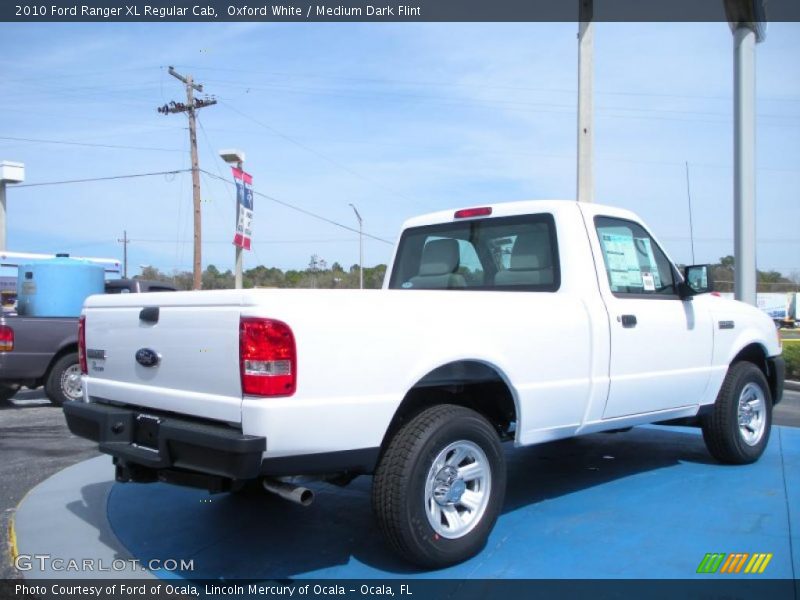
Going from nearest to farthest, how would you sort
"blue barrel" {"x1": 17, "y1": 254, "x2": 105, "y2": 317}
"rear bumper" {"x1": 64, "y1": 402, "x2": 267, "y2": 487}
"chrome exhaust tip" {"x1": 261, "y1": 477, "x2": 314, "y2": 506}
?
"rear bumper" {"x1": 64, "y1": 402, "x2": 267, "y2": 487} → "chrome exhaust tip" {"x1": 261, "y1": 477, "x2": 314, "y2": 506} → "blue barrel" {"x1": 17, "y1": 254, "x2": 105, "y2": 317}

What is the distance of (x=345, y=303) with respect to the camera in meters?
3.43

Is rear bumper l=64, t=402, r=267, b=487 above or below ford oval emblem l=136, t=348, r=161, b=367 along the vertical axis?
below

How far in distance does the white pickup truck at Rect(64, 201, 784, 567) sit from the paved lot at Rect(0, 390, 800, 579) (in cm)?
135

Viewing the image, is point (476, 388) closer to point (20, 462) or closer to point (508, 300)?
point (508, 300)

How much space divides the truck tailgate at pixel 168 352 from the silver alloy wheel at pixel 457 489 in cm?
110

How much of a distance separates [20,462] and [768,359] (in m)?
6.57

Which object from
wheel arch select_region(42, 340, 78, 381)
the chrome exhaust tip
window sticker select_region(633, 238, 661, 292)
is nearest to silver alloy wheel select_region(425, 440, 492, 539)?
the chrome exhaust tip

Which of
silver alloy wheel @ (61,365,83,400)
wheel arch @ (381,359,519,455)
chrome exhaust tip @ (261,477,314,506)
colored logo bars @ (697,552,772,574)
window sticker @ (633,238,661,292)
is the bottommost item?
colored logo bars @ (697,552,772,574)

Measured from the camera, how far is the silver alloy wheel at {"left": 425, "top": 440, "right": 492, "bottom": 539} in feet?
12.3

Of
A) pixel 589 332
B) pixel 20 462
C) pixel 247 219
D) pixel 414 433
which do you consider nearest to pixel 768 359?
pixel 589 332

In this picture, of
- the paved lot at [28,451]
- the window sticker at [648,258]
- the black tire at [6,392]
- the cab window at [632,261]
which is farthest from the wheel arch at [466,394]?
the black tire at [6,392]

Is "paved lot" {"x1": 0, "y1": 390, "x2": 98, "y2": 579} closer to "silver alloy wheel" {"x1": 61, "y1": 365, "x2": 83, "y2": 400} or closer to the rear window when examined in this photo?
"silver alloy wheel" {"x1": 61, "y1": 365, "x2": 83, "y2": 400}

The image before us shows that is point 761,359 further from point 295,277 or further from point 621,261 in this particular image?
point 295,277

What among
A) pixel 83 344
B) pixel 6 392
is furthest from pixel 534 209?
pixel 6 392
